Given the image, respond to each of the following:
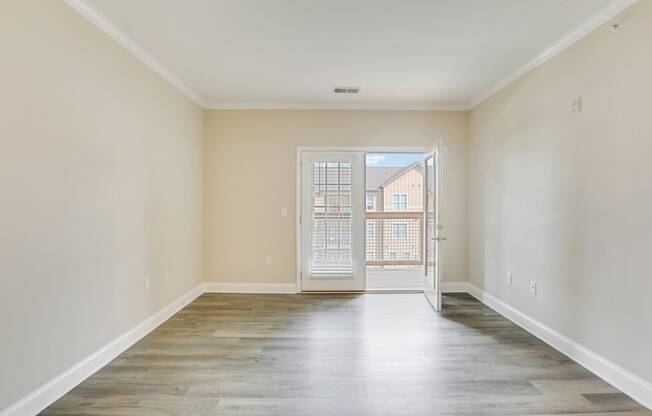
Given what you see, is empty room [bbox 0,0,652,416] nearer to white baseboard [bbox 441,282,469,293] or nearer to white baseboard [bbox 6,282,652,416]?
white baseboard [bbox 6,282,652,416]

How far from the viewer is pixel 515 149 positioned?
3.54 m

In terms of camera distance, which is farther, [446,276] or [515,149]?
[446,276]

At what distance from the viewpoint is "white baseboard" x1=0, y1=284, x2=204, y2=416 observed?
6.29 feet

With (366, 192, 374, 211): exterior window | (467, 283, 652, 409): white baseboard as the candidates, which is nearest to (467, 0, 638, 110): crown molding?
(467, 283, 652, 409): white baseboard

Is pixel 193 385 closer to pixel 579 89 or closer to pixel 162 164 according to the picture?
pixel 162 164

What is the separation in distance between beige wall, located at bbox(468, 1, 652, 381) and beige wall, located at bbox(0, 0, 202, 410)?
3767mm

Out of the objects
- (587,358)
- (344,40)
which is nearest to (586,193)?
(587,358)

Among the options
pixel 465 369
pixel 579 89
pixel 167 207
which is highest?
pixel 579 89

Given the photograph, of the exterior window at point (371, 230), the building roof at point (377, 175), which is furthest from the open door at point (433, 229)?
the building roof at point (377, 175)

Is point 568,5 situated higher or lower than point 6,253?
higher

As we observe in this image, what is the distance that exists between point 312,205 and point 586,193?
3.06 m

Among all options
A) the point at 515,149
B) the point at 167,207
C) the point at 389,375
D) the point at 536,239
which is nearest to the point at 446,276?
the point at 536,239

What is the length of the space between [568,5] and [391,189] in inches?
A: 275

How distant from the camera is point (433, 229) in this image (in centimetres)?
414
